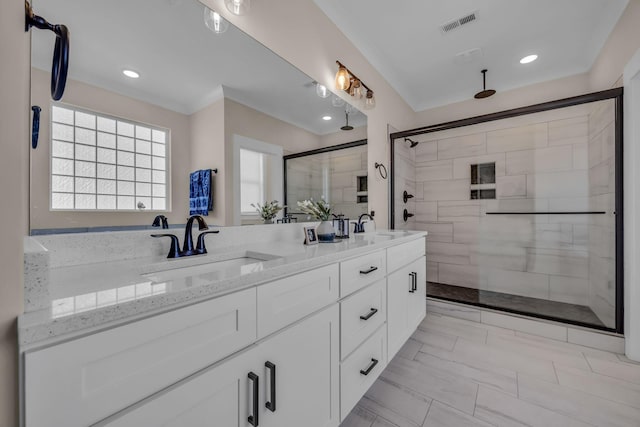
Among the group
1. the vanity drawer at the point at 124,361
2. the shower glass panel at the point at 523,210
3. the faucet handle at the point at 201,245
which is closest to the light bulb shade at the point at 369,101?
the shower glass panel at the point at 523,210

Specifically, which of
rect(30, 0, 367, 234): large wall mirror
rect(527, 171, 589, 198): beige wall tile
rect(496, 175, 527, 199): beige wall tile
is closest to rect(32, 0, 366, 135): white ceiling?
rect(30, 0, 367, 234): large wall mirror

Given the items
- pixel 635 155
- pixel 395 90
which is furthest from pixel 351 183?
pixel 635 155

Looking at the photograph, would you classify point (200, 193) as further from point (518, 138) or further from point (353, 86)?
point (518, 138)

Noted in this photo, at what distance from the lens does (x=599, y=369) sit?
170 cm

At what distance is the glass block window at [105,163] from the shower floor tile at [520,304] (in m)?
2.73

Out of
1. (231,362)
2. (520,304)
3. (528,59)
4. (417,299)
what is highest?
(528,59)

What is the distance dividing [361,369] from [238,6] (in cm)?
Answer: 185

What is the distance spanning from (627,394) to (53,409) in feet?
8.19

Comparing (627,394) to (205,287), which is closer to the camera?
(205,287)

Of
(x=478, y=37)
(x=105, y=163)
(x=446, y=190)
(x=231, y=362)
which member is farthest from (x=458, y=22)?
(x=231, y=362)

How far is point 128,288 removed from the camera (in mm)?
599

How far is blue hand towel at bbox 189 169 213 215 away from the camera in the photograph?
1.14 metres

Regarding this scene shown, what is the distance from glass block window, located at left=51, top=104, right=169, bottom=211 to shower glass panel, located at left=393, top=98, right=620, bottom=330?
2.42 metres

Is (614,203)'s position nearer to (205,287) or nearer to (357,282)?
(357,282)
